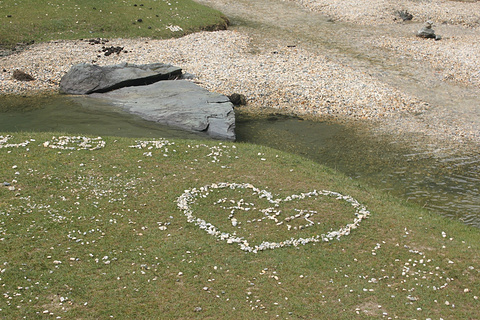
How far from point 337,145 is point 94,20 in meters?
28.3

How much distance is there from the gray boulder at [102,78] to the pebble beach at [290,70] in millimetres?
1841

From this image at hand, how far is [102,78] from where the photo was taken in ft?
109

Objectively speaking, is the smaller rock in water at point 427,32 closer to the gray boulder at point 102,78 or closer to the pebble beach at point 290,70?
the pebble beach at point 290,70

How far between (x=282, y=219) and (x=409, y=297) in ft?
17.7

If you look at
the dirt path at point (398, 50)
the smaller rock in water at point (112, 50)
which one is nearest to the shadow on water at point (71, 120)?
the smaller rock in water at point (112, 50)

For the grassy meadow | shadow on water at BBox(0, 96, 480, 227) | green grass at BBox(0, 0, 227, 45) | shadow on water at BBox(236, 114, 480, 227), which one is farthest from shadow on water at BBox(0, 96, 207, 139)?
green grass at BBox(0, 0, 227, 45)

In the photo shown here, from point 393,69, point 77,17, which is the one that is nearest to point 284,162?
point 393,69

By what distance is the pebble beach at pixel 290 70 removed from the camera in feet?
104

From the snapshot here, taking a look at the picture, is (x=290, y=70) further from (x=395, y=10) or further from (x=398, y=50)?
(x=395, y=10)

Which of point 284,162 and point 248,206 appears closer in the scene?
point 248,206

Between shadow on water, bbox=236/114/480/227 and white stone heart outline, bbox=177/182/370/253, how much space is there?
160 inches

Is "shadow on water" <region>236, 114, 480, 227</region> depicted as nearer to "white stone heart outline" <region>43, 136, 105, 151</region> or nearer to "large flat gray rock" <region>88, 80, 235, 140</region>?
"large flat gray rock" <region>88, 80, 235, 140</region>

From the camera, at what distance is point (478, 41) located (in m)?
44.6

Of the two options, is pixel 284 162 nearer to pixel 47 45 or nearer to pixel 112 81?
pixel 112 81
